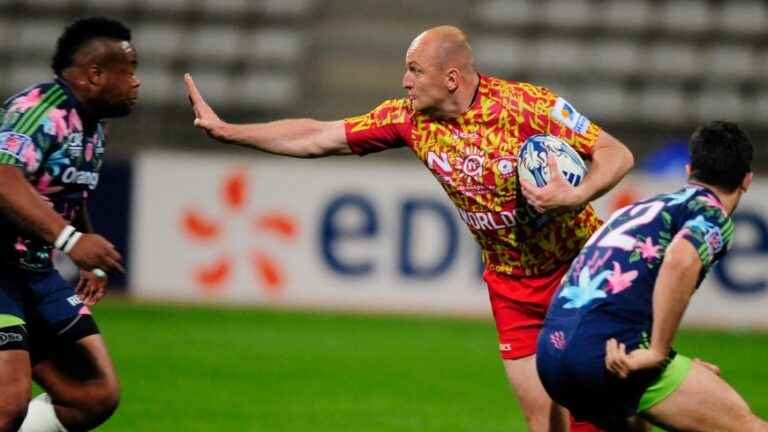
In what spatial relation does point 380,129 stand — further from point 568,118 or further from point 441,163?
point 568,118

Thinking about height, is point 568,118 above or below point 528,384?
above

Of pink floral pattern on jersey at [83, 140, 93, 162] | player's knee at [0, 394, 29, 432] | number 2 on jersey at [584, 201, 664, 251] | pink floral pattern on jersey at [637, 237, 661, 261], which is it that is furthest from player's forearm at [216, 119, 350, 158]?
pink floral pattern on jersey at [637, 237, 661, 261]

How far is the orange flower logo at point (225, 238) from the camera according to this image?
45.3ft

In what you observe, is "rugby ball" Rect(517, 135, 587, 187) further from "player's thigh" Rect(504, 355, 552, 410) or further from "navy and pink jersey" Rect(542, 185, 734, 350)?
"player's thigh" Rect(504, 355, 552, 410)

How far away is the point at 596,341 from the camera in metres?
4.71

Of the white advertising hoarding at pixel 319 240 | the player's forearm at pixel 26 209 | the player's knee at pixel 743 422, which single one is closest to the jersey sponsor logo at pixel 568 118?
the player's knee at pixel 743 422

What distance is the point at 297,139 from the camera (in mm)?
6117

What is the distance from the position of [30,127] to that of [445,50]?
1813mm

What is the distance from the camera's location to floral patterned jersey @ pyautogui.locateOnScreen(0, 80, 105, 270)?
5309 mm

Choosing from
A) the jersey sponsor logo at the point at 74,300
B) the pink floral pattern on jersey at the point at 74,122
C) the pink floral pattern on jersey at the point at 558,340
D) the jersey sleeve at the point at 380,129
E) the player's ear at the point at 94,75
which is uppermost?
the player's ear at the point at 94,75

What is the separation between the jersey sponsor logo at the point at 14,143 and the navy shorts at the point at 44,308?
57 cm

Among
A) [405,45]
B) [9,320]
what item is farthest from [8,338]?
[405,45]

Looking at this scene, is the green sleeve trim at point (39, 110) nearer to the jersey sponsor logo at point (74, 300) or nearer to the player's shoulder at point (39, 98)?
the player's shoulder at point (39, 98)

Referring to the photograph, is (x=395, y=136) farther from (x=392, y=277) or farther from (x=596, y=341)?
(x=392, y=277)
